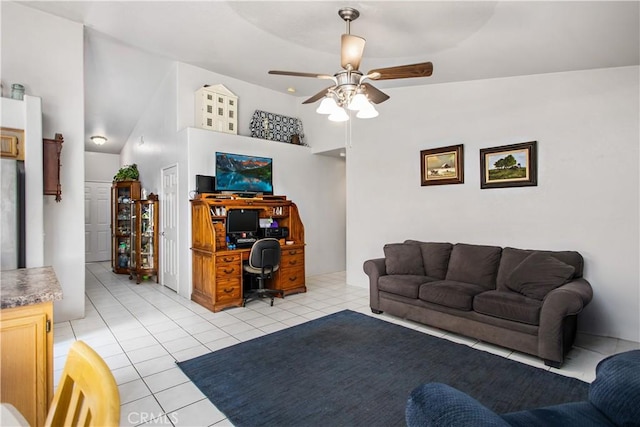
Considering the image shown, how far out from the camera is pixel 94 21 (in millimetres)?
3852

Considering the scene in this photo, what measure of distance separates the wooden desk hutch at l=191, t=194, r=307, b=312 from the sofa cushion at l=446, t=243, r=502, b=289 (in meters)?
2.38

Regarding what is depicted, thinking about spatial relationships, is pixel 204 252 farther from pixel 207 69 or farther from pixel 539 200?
pixel 539 200

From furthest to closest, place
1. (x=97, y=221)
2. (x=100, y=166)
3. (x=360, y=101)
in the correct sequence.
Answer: (x=100, y=166), (x=97, y=221), (x=360, y=101)

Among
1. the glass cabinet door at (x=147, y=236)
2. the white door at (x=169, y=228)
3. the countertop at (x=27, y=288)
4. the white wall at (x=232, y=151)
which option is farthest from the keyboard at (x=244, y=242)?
the countertop at (x=27, y=288)

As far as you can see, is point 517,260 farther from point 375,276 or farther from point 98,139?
point 98,139

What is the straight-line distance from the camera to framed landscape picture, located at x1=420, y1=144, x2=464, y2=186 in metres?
4.40

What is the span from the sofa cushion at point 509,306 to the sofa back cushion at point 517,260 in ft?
0.83

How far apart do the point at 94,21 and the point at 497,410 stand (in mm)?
5499


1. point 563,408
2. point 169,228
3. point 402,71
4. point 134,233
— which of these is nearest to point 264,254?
point 169,228

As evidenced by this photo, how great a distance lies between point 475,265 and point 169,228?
4774 mm

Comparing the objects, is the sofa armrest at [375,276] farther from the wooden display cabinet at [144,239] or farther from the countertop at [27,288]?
the wooden display cabinet at [144,239]

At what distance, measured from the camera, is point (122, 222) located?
7.05 m

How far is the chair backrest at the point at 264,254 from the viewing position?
4504mm

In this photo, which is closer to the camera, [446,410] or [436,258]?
[446,410]
